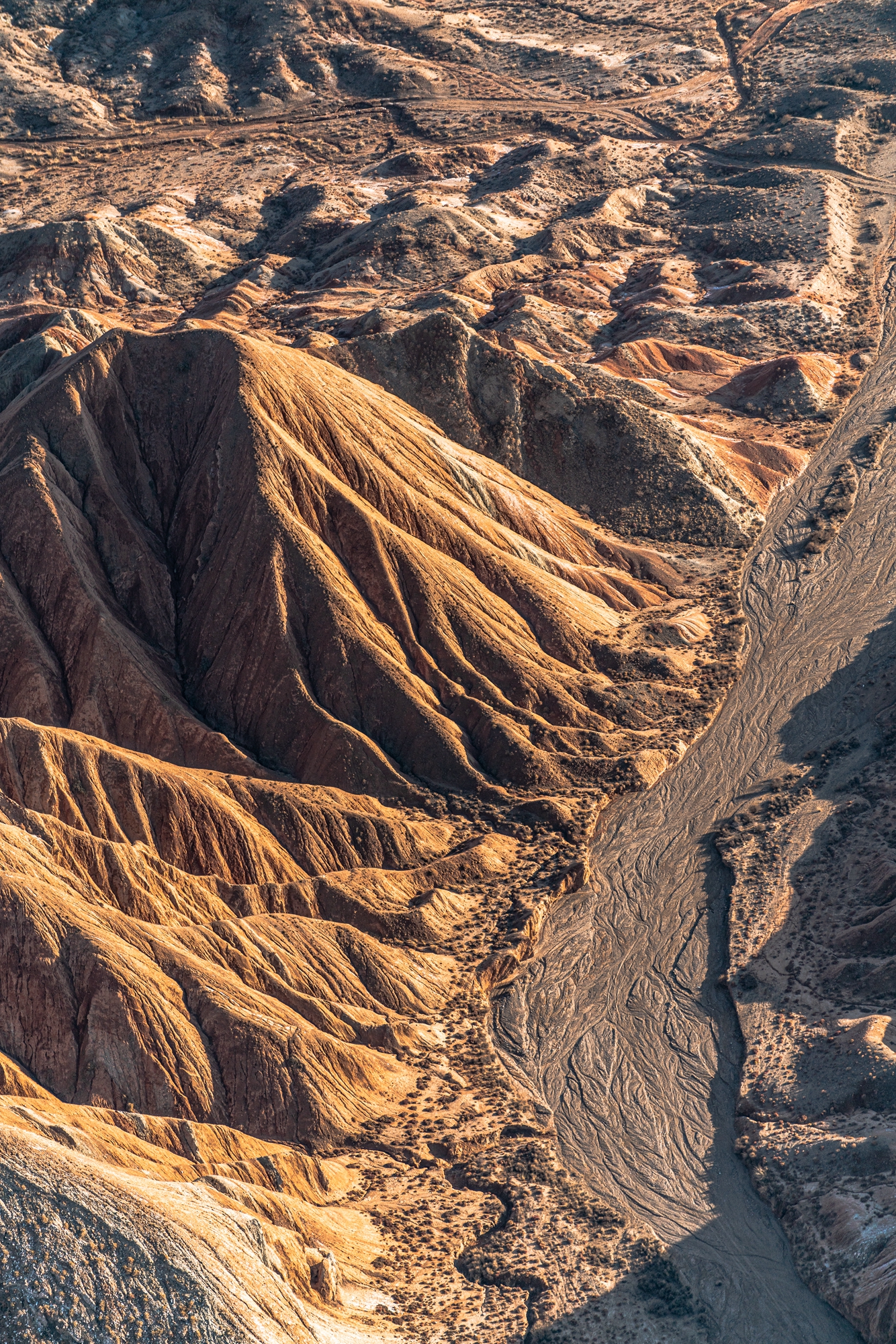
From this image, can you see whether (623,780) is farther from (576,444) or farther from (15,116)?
(15,116)

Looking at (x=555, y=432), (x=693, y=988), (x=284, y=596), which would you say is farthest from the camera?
(x=555, y=432)

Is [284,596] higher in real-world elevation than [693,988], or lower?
higher

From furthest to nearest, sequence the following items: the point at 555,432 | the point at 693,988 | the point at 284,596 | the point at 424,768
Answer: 1. the point at 555,432
2. the point at 284,596
3. the point at 424,768
4. the point at 693,988

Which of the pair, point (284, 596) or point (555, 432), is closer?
point (284, 596)

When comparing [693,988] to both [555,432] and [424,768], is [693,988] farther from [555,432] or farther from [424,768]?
[555,432]

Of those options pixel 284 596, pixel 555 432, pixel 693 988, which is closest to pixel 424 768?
pixel 284 596

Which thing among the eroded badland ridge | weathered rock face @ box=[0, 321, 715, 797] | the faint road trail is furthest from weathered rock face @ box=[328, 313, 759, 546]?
weathered rock face @ box=[0, 321, 715, 797]

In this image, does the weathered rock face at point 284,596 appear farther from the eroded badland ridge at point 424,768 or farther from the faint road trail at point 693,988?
the faint road trail at point 693,988

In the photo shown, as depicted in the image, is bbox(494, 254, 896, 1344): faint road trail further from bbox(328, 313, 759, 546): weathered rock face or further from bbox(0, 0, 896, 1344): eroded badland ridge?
bbox(328, 313, 759, 546): weathered rock face

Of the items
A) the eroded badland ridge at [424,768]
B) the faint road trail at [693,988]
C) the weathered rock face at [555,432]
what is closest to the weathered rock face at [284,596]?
the eroded badland ridge at [424,768]
